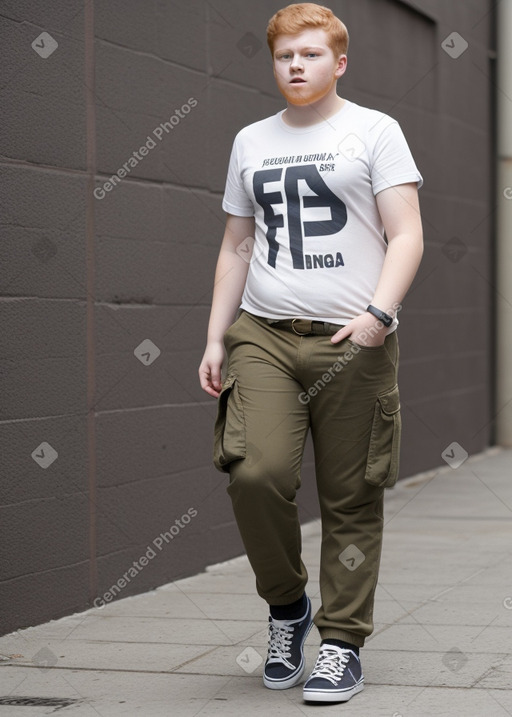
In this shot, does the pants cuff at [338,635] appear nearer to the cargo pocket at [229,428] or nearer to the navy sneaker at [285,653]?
the navy sneaker at [285,653]

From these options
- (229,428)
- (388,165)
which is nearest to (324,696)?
(229,428)

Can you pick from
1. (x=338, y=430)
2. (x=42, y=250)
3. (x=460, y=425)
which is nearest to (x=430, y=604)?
(x=338, y=430)

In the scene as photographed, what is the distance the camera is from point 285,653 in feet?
13.6

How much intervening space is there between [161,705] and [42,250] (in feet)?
6.26

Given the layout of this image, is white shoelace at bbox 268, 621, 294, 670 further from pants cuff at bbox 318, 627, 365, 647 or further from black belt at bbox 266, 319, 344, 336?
black belt at bbox 266, 319, 344, 336

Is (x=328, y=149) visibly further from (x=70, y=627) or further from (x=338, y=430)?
(x=70, y=627)

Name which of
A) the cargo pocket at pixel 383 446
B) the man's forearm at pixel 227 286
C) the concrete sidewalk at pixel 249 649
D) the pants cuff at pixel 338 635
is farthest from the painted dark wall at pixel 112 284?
the cargo pocket at pixel 383 446

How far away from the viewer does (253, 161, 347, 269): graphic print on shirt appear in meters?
3.94

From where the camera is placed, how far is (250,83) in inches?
269

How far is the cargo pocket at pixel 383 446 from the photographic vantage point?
3.95m

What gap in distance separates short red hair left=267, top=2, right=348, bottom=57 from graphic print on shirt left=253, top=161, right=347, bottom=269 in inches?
14.7

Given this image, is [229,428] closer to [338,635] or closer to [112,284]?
[338,635]

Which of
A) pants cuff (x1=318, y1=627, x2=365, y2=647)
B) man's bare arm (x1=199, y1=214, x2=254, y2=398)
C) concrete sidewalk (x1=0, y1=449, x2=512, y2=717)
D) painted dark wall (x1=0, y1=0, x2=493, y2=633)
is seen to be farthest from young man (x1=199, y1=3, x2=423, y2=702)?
painted dark wall (x1=0, y1=0, x2=493, y2=633)

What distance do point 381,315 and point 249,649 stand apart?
1.54 m
